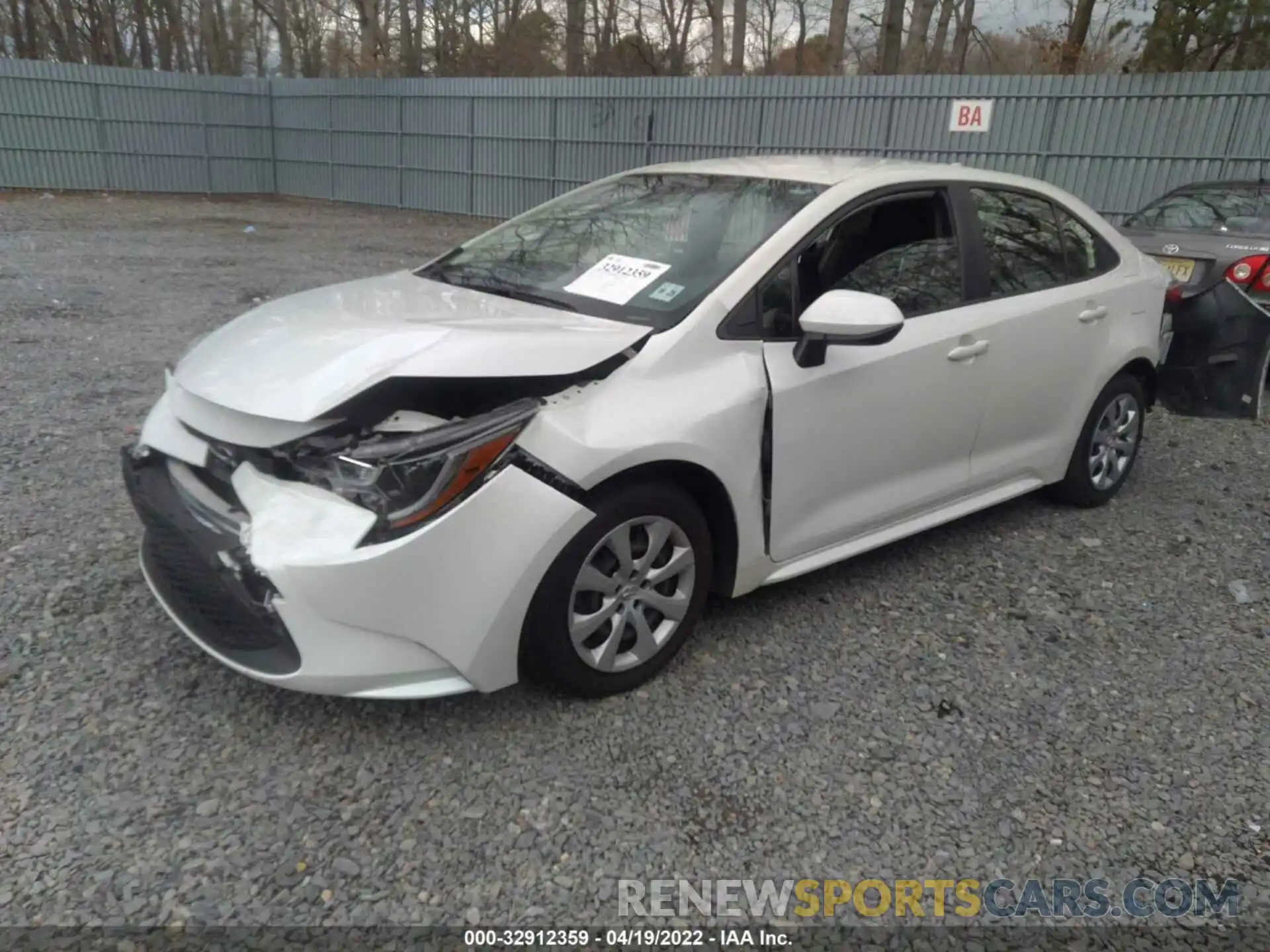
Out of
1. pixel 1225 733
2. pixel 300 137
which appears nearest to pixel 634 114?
pixel 300 137

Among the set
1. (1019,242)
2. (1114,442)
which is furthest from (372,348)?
(1114,442)

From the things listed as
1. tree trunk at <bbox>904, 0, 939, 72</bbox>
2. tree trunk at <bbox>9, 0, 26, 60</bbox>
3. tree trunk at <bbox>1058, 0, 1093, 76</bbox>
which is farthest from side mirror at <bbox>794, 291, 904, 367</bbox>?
tree trunk at <bbox>9, 0, 26, 60</bbox>

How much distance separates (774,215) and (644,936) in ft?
7.67

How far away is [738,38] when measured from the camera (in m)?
23.1

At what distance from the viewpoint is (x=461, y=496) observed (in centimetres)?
251

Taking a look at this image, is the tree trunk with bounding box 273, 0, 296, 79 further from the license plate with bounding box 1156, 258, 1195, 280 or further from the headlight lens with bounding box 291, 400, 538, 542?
the headlight lens with bounding box 291, 400, 538, 542

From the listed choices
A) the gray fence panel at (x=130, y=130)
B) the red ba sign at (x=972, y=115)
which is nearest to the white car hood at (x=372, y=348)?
the red ba sign at (x=972, y=115)

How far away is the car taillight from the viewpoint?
638 centimetres

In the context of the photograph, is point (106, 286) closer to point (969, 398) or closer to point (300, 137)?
point (969, 398)

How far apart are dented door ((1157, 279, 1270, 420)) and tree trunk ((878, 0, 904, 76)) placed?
14.5m

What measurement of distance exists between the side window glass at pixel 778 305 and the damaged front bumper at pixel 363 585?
98 centimetres

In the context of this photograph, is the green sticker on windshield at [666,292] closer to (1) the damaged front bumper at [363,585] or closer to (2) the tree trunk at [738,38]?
(1) the damaged front bumper at [363,585]

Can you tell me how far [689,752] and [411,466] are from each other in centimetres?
114

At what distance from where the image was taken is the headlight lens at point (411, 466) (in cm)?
249
